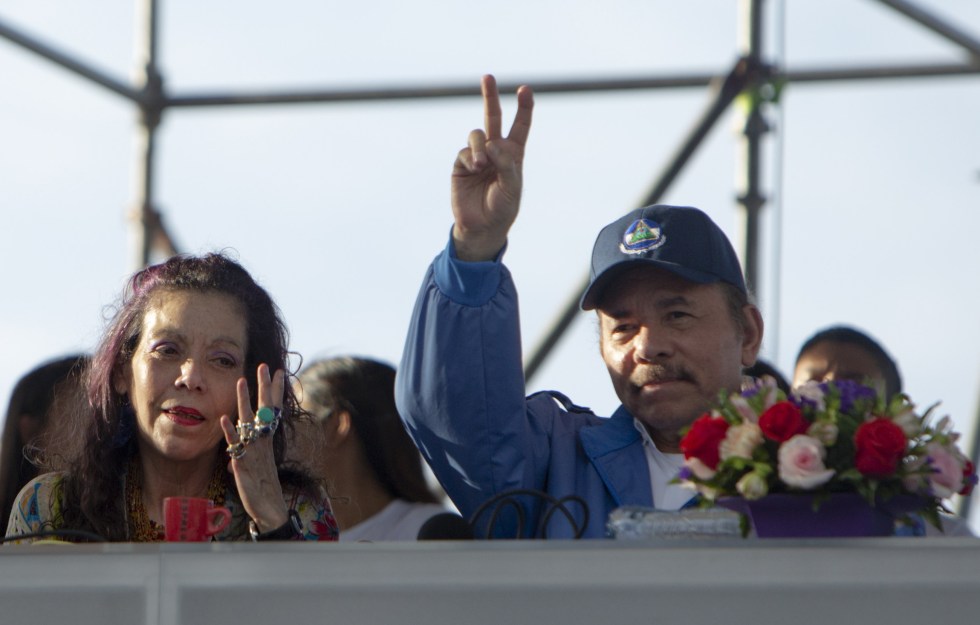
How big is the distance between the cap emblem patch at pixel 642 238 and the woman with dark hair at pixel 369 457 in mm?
1191

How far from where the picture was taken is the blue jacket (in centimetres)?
279

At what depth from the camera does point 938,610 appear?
6.53ft

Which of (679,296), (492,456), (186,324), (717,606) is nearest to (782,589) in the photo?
(717,606)

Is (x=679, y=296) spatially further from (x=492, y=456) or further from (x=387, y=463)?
(x=387, y=463)

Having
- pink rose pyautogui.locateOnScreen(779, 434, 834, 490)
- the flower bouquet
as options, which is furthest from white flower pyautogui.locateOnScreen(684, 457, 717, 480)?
pink rose pyautogui.locateOnScreen(779, 434, 834, 490)

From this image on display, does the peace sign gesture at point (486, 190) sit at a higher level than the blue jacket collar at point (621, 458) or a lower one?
higher

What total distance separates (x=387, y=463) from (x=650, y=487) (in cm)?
130

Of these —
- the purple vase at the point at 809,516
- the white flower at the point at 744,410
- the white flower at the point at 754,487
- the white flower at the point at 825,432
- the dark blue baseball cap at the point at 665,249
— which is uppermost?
the dark blue baseball cap at the point at 665,249

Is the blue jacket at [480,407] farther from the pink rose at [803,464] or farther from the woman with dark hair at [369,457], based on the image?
the woman with dark hair at [369,457]

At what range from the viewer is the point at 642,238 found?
10.0 feet

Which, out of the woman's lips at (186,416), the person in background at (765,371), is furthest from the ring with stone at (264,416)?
the person in background at (765,371)

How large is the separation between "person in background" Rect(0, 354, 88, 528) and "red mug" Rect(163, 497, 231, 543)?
126 centimetres

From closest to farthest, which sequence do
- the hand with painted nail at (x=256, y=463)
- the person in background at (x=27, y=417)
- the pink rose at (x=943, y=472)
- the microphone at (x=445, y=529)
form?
the microphone at (x=445, y=529) → the pink rose at (x=943, y=472) → the hand with painted nail at (x=256, y=463) → the person in background at (x=27, y=417)

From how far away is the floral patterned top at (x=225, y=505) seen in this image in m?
2.85
